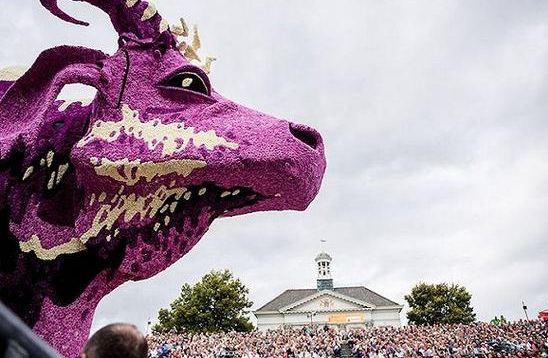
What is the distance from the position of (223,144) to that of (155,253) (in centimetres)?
62

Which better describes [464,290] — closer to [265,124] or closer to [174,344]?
[174,344]

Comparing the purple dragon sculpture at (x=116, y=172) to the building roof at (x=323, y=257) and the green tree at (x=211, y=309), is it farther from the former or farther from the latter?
the building roof at (x=323, y=257)

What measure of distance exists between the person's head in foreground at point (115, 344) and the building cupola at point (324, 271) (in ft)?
194

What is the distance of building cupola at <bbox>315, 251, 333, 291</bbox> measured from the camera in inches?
2341

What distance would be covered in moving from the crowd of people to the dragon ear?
1888 cm

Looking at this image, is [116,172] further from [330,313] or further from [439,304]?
[439,304]

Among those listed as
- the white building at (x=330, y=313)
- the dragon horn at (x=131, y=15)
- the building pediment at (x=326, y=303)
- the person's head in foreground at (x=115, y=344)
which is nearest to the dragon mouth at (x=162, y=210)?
the dragon horn at (x=131, y=15)

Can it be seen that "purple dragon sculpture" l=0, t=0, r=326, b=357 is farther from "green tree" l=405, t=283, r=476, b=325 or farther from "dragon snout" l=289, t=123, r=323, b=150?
"green tree" l=405, t=283, r=476, b=325

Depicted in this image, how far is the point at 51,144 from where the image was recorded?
8.03ft

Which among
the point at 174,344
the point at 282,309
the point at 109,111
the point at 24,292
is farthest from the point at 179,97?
the point at 282,309

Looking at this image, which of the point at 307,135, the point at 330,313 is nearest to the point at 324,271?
the point at 330,313

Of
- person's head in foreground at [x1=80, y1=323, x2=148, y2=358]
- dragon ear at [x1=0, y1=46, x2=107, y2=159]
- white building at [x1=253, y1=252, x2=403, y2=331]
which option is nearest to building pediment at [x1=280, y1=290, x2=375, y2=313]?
white building at [x1=253, y1=252, x2=403, y2=331]

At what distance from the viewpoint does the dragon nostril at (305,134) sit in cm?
259

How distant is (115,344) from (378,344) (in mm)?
25375
